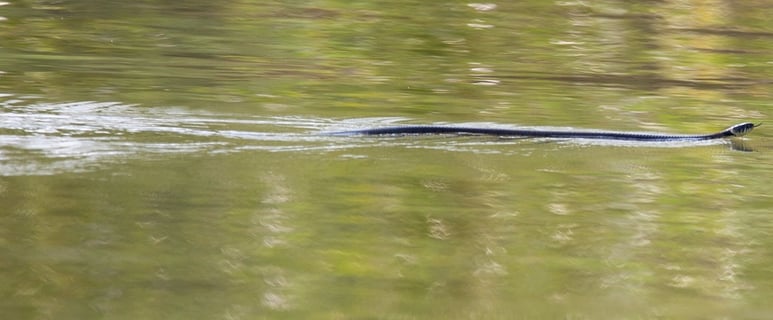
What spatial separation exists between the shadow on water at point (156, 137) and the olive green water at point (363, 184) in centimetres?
3

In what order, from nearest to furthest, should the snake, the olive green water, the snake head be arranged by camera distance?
the olive green water → the snake → the snake head

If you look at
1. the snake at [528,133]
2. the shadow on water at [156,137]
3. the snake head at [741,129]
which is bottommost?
the snake head at [741,129]

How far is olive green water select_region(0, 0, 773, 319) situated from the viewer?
233 inches

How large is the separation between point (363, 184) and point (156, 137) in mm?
1731

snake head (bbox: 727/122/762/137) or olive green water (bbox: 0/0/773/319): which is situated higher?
olive green water (bbox: 0/0/773/319)

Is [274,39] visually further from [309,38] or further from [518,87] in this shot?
[518,87]

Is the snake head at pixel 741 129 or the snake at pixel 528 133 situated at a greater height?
the snake at pixel 528 133

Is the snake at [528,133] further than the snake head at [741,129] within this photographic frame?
No

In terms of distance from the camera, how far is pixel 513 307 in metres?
5.75

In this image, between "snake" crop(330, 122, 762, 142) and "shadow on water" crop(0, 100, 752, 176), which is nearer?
"shadow on water" crop(0, 100, 752, 176)

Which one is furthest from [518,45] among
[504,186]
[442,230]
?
[442,230]

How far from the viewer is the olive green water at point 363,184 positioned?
19.4ft

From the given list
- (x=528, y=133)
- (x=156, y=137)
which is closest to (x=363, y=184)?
(x=156, y=137)

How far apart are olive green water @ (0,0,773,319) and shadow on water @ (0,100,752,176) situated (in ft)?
0.10
